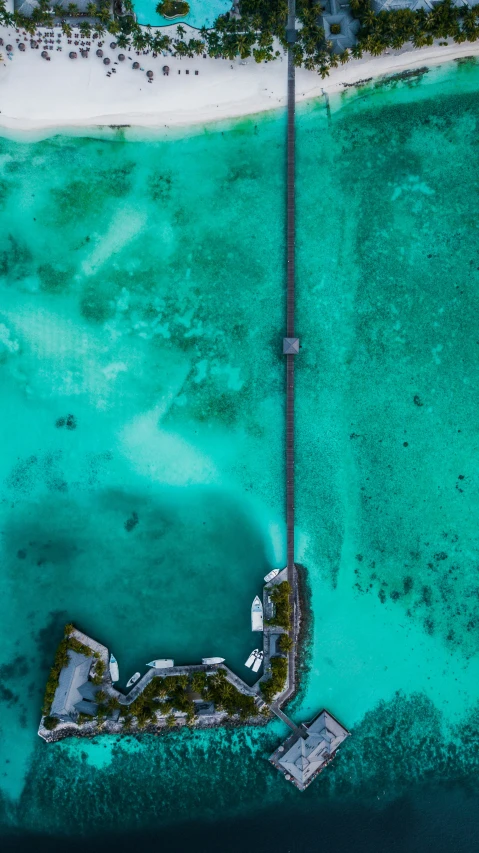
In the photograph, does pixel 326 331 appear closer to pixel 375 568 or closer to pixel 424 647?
pixel 375 568

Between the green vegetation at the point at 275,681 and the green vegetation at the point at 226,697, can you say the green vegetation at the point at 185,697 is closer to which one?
the green vegetation at the point at 226,697

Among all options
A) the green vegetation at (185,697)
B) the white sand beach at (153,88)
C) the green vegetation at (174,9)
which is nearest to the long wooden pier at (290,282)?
the white sand beach at (153,88)

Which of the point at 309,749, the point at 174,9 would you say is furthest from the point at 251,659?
the point at 174,9

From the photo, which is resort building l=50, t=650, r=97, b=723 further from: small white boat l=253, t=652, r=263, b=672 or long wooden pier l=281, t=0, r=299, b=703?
long wooden pier l=281, t=0, r=299, b=703

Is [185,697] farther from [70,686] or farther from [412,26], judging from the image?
[412,26]

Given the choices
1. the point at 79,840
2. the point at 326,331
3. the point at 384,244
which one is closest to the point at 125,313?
A: the point at 326,331

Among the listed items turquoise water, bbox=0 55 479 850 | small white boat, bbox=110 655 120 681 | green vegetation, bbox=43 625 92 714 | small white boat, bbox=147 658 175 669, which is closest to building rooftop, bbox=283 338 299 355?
turquoise water, bbox=0 55 479 850

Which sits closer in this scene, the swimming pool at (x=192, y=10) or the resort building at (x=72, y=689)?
the resort building at (x=72, y=689)
